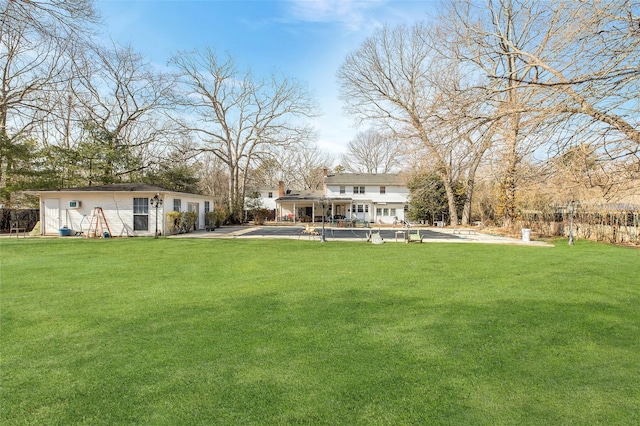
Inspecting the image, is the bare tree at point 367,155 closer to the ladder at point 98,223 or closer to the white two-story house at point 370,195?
the white two-story house at point 370,195

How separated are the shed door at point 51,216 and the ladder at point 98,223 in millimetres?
2034

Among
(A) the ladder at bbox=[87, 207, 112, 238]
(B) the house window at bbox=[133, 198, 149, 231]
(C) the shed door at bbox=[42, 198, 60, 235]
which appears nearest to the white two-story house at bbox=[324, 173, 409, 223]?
(B) the house window at bbox=[133, 198, 149, 231]

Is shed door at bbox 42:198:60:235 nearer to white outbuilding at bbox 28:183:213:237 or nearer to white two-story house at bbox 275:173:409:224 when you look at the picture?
white outbuilding at bbox 28:183:213:237

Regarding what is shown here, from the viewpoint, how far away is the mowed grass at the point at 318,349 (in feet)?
9.26

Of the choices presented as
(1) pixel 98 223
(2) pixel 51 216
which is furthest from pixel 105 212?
(2) pixel 51 216

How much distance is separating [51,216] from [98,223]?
9.51 feet

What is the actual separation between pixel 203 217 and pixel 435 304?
22065mm

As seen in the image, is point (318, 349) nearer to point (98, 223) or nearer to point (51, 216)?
point (98, 223)

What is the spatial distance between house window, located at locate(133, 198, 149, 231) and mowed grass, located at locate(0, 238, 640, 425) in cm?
1154

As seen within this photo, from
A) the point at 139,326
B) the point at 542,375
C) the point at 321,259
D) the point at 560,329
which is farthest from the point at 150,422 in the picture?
the point at 321,259

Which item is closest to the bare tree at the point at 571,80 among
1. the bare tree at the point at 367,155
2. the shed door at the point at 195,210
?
the shed door at the point at 195,210

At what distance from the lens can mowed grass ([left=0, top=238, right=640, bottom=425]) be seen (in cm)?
282

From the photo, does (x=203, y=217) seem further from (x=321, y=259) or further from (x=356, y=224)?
(x=321, y=259)

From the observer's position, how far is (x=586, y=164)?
4340mm
